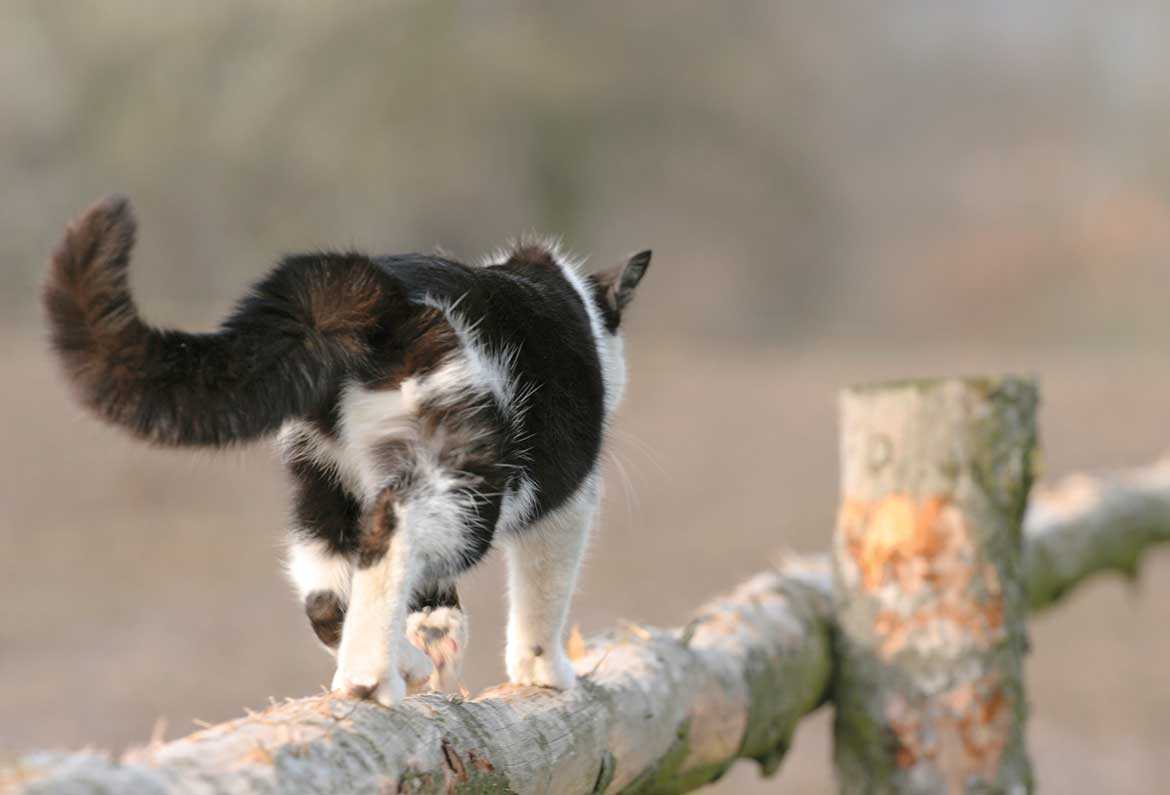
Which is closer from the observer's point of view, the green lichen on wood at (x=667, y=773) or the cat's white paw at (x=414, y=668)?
the cat's white paw at (x=414, y=668)

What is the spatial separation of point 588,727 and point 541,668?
15 cm

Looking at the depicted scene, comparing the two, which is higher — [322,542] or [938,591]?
[938,591]

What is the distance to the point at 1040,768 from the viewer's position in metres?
5.89

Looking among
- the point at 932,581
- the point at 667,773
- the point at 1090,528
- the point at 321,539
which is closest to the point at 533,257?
the point at 321,539

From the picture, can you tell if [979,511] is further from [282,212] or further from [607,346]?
[282,212]

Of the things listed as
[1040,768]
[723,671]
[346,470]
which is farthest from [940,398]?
[1040,768]

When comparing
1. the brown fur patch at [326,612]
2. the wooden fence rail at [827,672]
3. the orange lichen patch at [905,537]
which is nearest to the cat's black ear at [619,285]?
the wooden fence rail at [827,672]

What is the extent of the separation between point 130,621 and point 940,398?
204 inches

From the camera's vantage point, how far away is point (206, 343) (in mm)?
1807

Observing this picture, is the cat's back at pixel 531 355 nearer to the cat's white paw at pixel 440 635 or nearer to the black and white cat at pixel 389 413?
the black and white cat at pixel 389 413

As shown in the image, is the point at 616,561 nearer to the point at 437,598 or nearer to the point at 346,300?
the point at 437,598

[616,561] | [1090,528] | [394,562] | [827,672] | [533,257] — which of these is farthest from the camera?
[616,561]

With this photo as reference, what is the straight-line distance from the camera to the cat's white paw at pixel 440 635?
235 cm

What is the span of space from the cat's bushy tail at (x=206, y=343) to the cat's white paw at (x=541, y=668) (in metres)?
0.74
